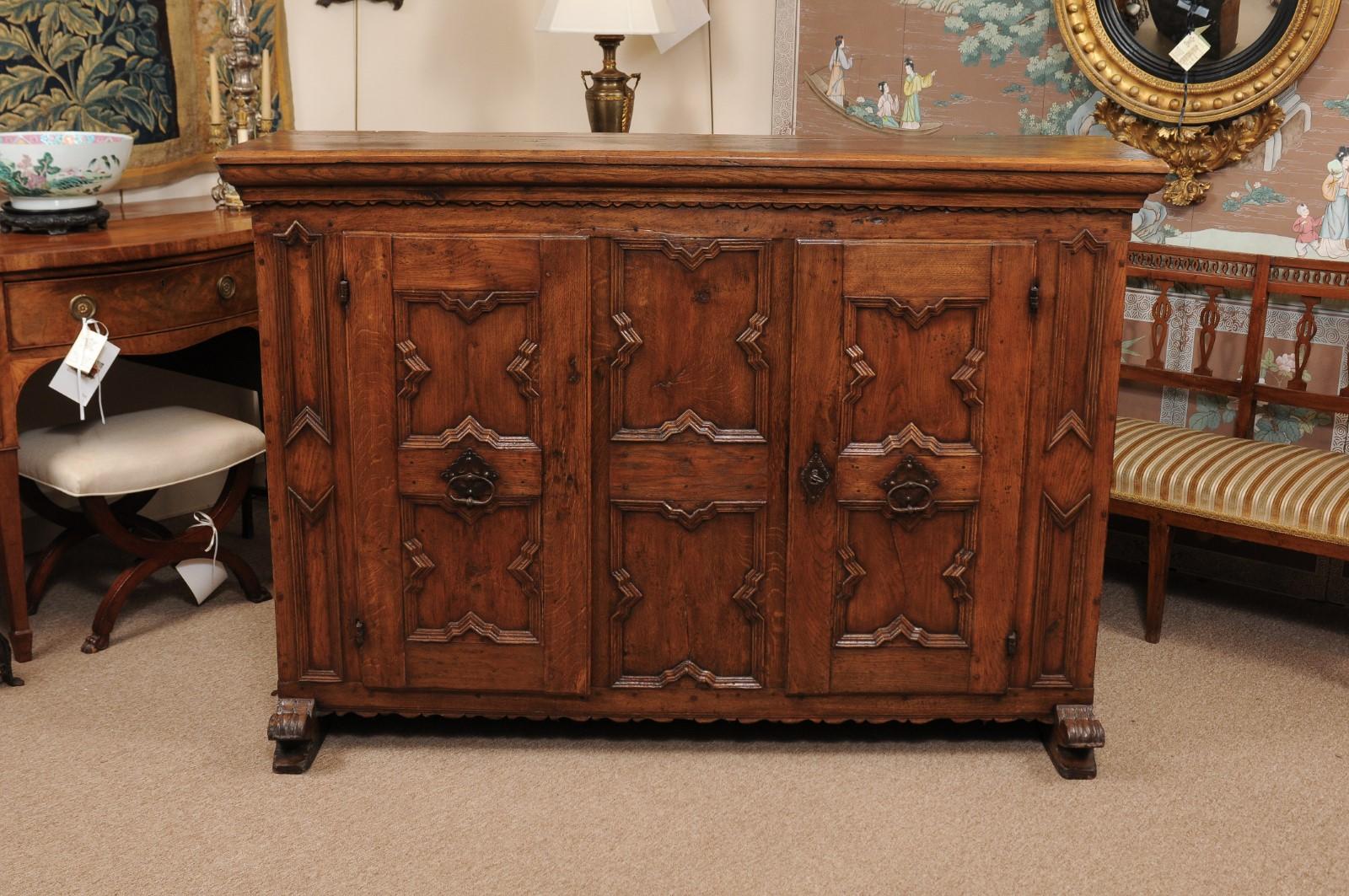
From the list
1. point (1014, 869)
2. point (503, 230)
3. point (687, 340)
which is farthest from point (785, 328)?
point (1014, 869)

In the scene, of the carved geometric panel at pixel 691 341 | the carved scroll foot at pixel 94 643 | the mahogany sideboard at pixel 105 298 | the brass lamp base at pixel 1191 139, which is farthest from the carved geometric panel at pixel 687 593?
the brass lamp base at pixel 1191 139

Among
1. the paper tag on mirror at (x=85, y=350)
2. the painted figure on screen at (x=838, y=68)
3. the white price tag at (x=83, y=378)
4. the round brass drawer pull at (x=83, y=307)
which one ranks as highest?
the painted figure on screen at (x=838, y=68)

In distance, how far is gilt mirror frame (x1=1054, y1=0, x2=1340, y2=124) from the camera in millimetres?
3570

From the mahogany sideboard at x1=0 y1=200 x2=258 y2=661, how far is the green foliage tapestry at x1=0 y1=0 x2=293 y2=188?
488 millimetres

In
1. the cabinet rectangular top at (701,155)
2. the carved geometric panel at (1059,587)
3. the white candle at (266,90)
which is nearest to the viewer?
the cabinet rectangular top at (701,155)

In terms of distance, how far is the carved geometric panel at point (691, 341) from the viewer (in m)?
2.67

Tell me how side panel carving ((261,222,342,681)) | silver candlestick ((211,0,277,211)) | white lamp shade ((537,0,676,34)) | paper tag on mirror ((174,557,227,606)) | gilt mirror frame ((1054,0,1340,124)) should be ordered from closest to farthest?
side panel carving ((261,222,342,681)) → gilt mirror frame ((1054,0,1340,124)) → paper tag on mirror ((174,557,227,606)) → silver candlestick ((211,0,277,211)) → white lamp shade ((537,0,676,34))

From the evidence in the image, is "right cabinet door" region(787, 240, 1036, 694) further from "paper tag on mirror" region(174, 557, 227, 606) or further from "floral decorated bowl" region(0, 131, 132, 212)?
"floral decorated bowl" region(0, 131, 132, 212)

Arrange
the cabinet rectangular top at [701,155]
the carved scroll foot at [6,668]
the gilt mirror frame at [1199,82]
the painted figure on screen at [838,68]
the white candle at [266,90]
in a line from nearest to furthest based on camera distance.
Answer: the cabinet rectangular top at [701,155] < the carved scroll foot at [6,668] < the gilt mirror frame at [1199,82] < the white candle at [266,90] < the painted figure on screen at [838,68]

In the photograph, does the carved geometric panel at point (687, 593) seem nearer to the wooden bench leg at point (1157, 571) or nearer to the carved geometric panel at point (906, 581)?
the carved geometric panel at point (906, 581)

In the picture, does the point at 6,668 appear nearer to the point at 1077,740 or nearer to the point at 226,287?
the point at 226,287

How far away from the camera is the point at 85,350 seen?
10.3 ft

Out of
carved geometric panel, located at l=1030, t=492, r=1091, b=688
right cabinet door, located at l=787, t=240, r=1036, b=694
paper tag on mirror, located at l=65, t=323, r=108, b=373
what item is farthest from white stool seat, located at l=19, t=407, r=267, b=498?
carved geometric panel, located at l=1030, t=492, r=1091, b=688

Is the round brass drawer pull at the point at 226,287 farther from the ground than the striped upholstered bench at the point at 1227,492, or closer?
farther from the ground
